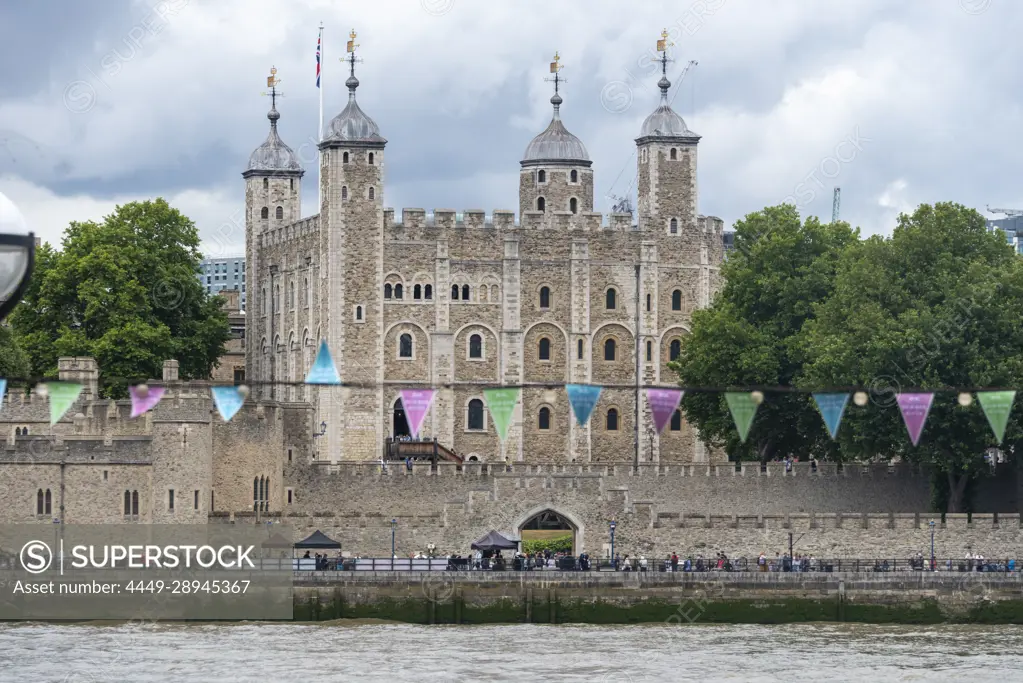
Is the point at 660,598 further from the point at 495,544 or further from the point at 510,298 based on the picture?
the point at 510,298

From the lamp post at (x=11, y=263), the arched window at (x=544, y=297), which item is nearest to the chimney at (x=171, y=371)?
the arched window at (x=544, y=297)

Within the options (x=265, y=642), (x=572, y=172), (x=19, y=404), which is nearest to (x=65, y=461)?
(x=19, y=404)

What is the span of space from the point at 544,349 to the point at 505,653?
32.4 metres

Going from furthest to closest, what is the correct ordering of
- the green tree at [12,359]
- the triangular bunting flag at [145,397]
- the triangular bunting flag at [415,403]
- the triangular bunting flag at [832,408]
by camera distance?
the green tree at [12,359] → the triangular bunting flag at [832,408] → the triangular bunting flag at [145,397] → the triangular bunting flag at [415,403]

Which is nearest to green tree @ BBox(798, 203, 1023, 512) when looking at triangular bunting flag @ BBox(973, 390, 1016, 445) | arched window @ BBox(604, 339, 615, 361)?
triangular bunting flag @ BBox(973, 390, 1016, 445)

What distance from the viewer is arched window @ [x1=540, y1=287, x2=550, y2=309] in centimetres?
6969

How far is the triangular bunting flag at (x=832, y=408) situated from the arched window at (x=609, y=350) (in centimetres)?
1676

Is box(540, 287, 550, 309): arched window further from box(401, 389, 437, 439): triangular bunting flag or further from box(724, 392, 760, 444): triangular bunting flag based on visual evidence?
box(401, 389, 437, 439): triangular bunting flag

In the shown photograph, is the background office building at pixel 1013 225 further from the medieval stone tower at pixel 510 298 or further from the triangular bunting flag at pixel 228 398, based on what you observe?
the triangular bunting flag at pixel 228 398

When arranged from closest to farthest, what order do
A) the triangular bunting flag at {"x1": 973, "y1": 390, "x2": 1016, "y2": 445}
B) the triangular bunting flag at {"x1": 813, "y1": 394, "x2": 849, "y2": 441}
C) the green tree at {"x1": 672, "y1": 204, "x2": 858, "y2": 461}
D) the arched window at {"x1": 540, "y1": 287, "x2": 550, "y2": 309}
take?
the triangular bunting flag at {"x1": 813, "y1": 394, "x2": 849, "y2": 441} → the triangular bunting flag at {"x1": 973, "y1": 390, "x2": 1016, "y2": 445} → the green tree at {"x1": 672, "y1": 204, "x2": 858, "y2": 461} → the arched window at {"x1": 540, "y1": 287, "x2": 550, "y2": 309}

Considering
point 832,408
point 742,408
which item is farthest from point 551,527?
point 832,408

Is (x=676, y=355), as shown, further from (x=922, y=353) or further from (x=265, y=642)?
(x=265, y=642)

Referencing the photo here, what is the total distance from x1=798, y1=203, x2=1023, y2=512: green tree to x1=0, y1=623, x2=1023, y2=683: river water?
929 centimetres

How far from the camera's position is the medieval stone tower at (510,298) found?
67688mm
